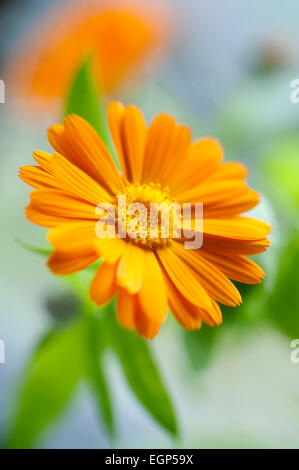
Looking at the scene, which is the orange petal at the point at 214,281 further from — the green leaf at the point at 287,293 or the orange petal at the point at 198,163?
the green leaf at the point at 287,293

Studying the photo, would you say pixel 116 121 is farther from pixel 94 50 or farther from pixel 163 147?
pixel 94 50

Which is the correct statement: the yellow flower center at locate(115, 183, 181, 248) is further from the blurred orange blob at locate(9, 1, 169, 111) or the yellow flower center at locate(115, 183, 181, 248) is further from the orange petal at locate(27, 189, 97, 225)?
the blurred orange blob at locate(9, 1, 169, 111)

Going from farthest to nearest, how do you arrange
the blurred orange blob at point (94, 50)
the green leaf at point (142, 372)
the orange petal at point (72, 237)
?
the blurred orange blob at point (94, 50), the green leaf at point (142, 372), the orange petal at point (72, 237)

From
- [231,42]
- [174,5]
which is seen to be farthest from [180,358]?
[174,5]

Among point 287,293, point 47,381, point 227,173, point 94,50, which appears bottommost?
point 47,381

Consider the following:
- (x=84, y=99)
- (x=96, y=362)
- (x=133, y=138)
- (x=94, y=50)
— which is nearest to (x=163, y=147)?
(x=133, y=138)

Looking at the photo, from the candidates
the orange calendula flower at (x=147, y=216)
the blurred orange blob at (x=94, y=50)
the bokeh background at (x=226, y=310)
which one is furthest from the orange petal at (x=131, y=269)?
the blurred orange blob at (x=94, y=50)

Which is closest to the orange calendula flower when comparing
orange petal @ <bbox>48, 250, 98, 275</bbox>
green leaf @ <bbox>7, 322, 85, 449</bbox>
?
orange petal @ <bbox>48, 250, 98, 275</bbox>
